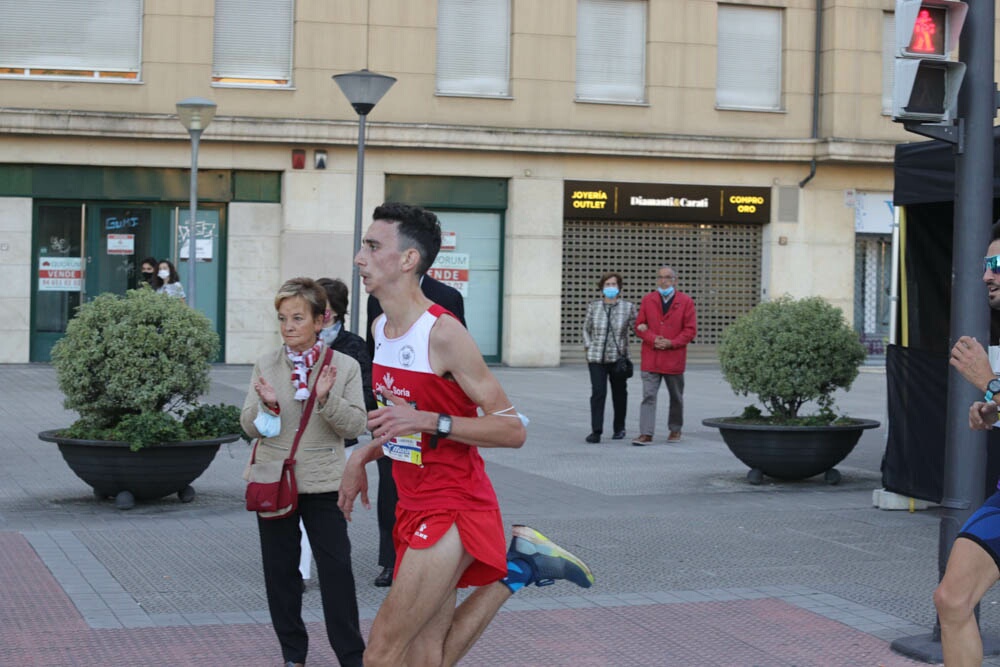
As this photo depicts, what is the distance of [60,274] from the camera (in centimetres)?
2477

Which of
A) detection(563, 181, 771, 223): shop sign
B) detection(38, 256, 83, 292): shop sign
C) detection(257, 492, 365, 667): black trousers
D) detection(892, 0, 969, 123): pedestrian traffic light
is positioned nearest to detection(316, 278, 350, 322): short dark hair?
detection(257, 492, 365, 667): black trousers

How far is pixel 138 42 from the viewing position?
2489 cm

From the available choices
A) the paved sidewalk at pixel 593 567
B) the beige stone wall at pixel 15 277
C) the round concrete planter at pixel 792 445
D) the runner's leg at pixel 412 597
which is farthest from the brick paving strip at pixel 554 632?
the beige stone wall at pixel 15 277

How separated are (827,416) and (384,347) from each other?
314 inches

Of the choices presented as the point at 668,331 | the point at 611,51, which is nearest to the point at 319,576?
the point at 668,331

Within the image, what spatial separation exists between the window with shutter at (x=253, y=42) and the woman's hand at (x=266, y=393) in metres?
19.6

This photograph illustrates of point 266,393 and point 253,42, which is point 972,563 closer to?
point 266,393

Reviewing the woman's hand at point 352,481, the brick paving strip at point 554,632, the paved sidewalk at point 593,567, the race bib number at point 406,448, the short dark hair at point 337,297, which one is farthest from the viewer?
the short dark hair at point 337,297

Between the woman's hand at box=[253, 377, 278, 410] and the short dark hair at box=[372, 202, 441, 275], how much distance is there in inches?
60.9

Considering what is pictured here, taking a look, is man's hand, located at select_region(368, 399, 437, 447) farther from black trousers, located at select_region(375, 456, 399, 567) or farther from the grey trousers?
the grey trousers

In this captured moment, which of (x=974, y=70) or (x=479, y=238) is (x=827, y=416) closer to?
(x=974, y=70)

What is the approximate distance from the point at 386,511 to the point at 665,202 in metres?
19.8

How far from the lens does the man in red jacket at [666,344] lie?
15609 millimetres

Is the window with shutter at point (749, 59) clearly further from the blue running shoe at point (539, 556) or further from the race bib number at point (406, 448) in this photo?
the race bib number at point (406, 448)
